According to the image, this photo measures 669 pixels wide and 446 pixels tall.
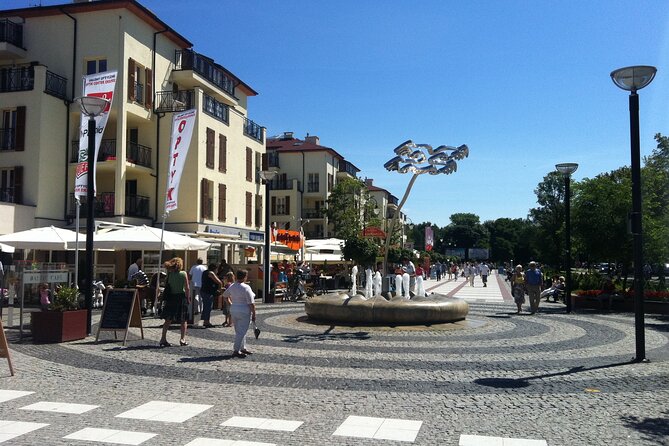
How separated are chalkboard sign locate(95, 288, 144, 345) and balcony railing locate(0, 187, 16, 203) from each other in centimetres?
1871

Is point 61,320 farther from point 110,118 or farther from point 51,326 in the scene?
point 110,118

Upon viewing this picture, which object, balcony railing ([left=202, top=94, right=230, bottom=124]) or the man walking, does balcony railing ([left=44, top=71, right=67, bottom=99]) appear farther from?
the man walking

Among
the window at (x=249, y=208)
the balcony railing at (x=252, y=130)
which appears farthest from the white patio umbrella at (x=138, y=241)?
the balcony railing at (x=252, y=130)

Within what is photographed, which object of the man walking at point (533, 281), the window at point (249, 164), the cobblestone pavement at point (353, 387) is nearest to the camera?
the cobblestone pavement at point (353, 387)

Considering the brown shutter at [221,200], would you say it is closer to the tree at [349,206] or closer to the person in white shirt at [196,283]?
the tree at [349,206]

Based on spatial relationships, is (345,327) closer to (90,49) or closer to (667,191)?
(667,191)

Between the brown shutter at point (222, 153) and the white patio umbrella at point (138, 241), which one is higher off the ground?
the brown shutter at point (222, 153)

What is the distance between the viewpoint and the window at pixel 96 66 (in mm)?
28216

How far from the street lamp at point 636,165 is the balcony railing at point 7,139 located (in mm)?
26567

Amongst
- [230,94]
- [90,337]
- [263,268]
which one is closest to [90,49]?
[230,94]

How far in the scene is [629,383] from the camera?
8.16m

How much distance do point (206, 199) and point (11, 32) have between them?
12861 millimetres

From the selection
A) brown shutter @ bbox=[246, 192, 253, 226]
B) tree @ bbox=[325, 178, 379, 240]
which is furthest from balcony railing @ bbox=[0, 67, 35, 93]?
tree @ bbox=[325, 178, 379, 240]

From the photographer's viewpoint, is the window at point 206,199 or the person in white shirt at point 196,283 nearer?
the person in white shirt at point 196,283
